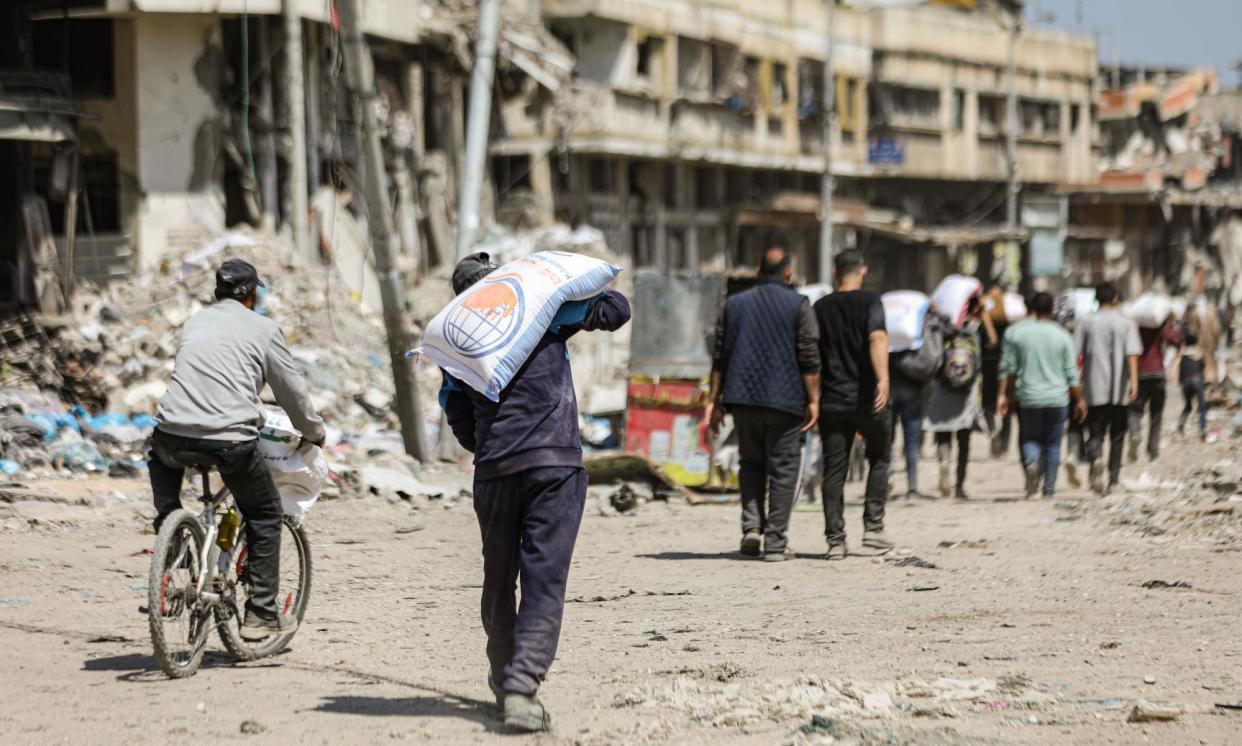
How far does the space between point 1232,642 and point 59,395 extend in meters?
15.7

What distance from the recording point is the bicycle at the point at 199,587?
6801 mm

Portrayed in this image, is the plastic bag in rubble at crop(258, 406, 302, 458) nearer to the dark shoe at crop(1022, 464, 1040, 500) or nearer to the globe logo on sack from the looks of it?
the globe logo on sack

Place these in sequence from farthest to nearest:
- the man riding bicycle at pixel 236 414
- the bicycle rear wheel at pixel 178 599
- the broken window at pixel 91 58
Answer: the broken window at pixel 91 58 → the man riding bicycle at pixel 236 414 → the bicycle rear wheel at pixel 178 599

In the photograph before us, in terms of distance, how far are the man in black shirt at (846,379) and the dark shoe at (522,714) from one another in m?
5.02

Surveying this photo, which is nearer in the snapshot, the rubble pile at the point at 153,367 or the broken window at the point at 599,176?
the rubble pile at the point at 153,367

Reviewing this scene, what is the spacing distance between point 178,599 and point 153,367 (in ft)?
47.1

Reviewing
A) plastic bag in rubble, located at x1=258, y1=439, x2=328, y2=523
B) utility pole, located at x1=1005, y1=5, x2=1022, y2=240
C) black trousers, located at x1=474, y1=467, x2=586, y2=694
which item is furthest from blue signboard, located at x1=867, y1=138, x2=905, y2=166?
black trousers, located at x1=474, y1=467, x2=586, y2=694

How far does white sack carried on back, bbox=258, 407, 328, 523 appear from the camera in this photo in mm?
7523

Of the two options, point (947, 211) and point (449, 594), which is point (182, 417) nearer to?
point (449, 594)

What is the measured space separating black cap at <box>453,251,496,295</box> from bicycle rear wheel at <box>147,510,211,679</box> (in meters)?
1.43

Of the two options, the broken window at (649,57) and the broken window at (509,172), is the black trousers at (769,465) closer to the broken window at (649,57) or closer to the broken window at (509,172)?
the broken window at (509,172)

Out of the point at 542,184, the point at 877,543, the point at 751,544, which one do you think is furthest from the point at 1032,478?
the point at 542,184

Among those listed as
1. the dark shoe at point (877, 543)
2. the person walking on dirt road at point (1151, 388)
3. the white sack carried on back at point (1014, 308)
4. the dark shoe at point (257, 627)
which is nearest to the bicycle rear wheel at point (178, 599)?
the dark shoe at point (257, 627)

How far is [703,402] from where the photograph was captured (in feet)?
51.4
